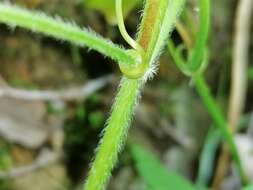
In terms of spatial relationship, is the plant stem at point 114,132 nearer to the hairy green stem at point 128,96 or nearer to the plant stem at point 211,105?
the hairy green stem at point 128,96

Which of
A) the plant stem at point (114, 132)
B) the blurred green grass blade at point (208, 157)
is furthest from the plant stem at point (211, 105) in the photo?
the plant stem at point (114, 132)

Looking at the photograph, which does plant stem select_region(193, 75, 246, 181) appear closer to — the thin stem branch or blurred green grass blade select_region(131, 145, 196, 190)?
blurred green grass blade select_region(131, 145, 196, 190)

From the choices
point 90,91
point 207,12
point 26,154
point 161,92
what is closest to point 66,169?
point 26,154

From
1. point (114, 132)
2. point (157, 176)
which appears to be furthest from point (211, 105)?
point (114, 132)

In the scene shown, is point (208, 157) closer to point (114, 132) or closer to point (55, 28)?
point (114, 132)

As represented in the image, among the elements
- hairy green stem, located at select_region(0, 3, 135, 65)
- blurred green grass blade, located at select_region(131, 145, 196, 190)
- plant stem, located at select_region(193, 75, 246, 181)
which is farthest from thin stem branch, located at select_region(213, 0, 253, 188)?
hairy green stem, located at select_region(0, 3, 135, 65)

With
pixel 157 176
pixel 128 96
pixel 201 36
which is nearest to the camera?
pixel 128 96
